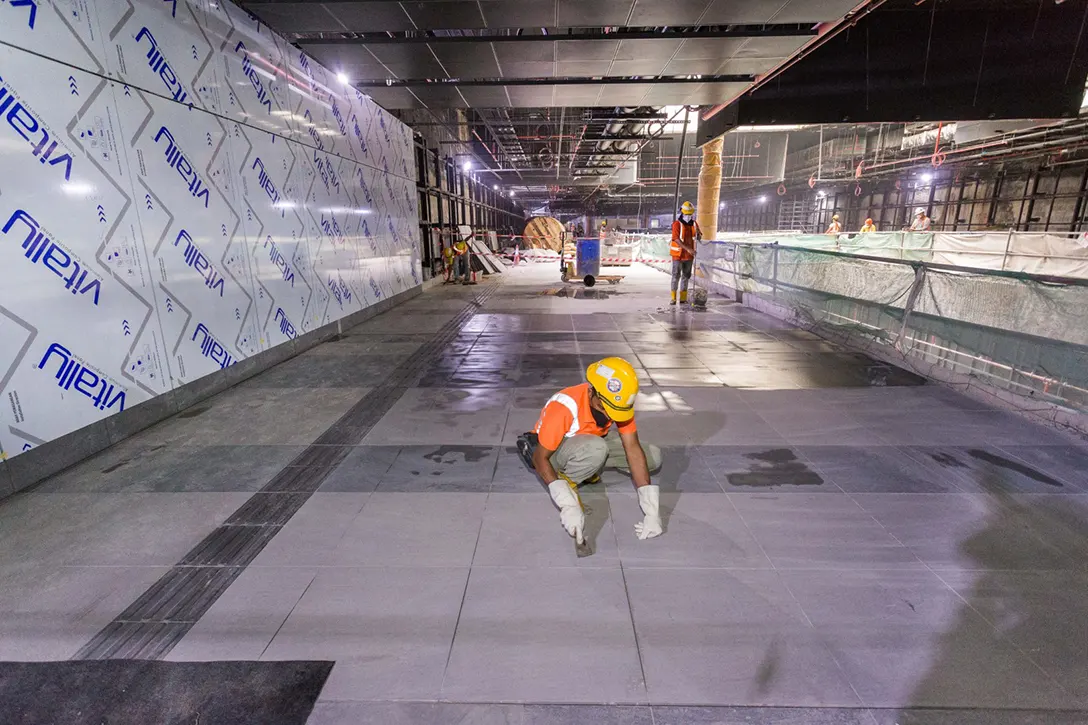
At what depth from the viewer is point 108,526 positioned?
3438 millimetres

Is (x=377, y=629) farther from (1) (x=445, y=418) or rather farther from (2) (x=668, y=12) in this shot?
(2) (x=668, y=12)

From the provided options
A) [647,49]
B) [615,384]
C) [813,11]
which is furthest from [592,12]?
[615,384]

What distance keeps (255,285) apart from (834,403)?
24.6ft

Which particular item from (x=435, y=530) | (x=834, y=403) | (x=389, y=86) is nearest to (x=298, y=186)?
(x=389, y=86)

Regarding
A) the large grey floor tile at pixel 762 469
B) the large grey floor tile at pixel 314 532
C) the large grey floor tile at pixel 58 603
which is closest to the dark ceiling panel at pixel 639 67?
the large grey floor tile at pixel 762 469

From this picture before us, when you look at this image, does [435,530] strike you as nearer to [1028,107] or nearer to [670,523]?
[670,523]

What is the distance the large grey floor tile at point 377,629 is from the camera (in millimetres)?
2211

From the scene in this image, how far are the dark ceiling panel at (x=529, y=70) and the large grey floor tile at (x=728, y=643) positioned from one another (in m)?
8.70

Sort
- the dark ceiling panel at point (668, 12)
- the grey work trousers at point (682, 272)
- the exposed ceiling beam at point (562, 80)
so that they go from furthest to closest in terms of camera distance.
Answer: the grey work trousers at point (682, 272)
the exposed ceiling beam at point (562, 80)
the dark ceiling panel at point (668, 12)

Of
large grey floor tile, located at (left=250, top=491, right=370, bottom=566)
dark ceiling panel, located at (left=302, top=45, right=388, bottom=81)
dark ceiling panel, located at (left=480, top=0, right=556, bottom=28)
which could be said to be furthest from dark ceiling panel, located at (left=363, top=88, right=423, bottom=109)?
large grey floor tile, located at (left=250, top=491, right=370, bottom=566)

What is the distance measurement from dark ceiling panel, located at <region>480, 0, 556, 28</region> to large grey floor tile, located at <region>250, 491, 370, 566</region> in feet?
21.3

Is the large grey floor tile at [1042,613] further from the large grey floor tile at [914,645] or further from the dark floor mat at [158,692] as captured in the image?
the dark floor mat at [158,692]

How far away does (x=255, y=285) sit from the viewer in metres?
6.94

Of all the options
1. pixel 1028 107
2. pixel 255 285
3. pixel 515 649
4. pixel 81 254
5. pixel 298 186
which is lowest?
pixel 515 649
